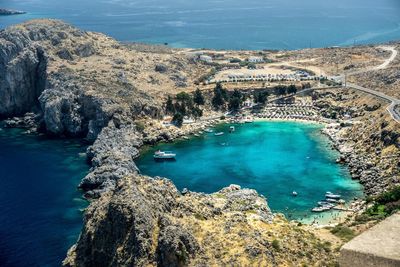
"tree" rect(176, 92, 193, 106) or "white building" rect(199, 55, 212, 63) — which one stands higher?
"white building" rect(199, 55, 212, 63)

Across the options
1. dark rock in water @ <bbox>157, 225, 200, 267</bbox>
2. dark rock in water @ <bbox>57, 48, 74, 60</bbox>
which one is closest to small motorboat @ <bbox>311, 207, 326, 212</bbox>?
dark rock in water @ <bbox>157, 225, 200, 267</bbox>

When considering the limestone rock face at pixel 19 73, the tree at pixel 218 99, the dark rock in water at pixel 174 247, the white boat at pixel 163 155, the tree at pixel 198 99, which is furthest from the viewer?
the tree at pixel 218 99

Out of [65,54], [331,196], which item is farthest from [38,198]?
[65,54]

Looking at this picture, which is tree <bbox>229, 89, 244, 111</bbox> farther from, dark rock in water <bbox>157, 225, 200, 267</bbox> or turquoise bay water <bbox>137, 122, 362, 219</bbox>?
dark rock in water <bbox>157, 225, 200, 267</bbox>

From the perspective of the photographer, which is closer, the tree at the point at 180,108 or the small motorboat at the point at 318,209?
the small motorboat at the point at 318,209

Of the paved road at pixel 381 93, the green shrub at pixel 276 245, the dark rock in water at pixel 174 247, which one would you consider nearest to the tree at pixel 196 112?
the paved road at pixel 381 93

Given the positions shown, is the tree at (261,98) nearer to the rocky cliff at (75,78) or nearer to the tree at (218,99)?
the tree at (218,99)

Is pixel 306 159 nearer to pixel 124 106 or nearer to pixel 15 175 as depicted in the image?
pixel 124 106
